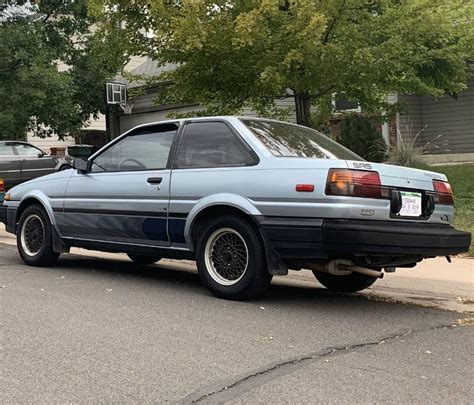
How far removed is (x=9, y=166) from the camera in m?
14.9

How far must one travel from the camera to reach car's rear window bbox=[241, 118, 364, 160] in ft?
19.3

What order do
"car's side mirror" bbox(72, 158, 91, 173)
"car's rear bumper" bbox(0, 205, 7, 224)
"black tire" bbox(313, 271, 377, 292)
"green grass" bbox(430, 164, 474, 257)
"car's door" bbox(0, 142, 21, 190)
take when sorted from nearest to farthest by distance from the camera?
"black tire" bbox(313, 271, 377, 292) < "car's side mirror" bbox(72, 158, 91, 173) < "car's rear bumper" bbox(0, 205, 7, 224) < "green grass" bbox(430, 164, 474, 257) < "car's door" bbox(0, 142, 21, 190)

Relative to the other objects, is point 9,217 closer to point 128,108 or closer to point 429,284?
point 429,284

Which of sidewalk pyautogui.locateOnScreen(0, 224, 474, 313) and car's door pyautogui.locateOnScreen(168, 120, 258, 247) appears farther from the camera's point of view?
sidewalk pyautogui.locateOnScreen(0, 224, 474, 313)

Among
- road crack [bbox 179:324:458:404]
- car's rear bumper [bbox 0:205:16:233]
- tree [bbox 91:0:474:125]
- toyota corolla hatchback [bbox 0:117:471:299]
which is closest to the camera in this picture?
road crack [bbox 179:324:458:404]

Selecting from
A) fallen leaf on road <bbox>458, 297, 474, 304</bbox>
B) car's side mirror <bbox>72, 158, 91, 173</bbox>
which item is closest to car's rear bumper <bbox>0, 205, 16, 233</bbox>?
car's side mirror <bbox>72, 158, 91, 173</bbox>

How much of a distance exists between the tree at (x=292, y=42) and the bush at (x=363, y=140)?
18.3 feet

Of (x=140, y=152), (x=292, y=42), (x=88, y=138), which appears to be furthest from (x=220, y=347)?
Result: (x=88, y=138)

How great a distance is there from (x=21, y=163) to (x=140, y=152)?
30.9ft

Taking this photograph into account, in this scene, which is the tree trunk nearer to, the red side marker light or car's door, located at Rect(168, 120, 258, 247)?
car's door, located at Rect(168, 120, 258, 247)

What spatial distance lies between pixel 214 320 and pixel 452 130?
51.1 feet

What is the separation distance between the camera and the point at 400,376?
3.94m

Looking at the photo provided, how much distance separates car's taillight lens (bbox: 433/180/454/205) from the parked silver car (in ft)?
36.4

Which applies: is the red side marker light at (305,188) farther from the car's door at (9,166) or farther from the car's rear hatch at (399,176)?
the car's door at (9,166)
